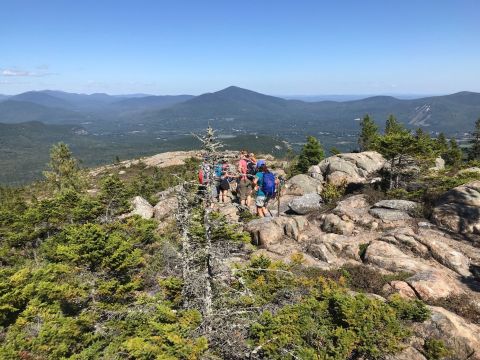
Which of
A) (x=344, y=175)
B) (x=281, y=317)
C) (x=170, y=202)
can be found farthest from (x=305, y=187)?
(x=281, y=317)

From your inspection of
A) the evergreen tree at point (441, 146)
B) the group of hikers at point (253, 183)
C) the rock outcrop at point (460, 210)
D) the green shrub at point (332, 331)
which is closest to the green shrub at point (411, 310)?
the green shrub at point (332, 331)

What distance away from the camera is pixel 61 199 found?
24.5m

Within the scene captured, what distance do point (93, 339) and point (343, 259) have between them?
10578 mm

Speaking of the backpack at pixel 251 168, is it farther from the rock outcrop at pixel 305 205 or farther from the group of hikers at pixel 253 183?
the rock outcrop at pixel 305 205

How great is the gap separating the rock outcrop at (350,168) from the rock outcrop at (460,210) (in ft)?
27.8

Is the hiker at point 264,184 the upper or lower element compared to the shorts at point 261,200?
upper

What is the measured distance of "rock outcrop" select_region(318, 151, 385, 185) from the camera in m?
26.0

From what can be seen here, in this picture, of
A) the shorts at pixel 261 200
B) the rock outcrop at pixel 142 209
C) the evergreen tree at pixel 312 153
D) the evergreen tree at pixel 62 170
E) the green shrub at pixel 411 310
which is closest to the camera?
the green shrub at pixel 411 310

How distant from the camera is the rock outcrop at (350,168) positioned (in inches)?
1025

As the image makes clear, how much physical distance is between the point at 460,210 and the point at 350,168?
466 inches

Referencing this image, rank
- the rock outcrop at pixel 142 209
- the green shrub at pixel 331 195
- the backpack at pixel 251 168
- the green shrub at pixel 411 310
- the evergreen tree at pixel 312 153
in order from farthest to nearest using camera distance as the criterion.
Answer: the evergreen tree at pixel 312 153 → the rock outcrop at pixel 142 209 → the green shrub at pixel 331 195 → the backpack at pixel 251 168 → the green shrub at pixel 411 310

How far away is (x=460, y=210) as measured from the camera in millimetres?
16031

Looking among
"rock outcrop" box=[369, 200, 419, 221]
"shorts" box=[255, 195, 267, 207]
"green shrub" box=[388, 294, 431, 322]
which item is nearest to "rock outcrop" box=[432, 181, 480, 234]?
"rock outcrop" box=[369, 200, 419, 221]

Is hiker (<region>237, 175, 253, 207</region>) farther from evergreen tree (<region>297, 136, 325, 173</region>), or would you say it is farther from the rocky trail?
evergreen tree (<region>297, 136, 325, 173</region>)
